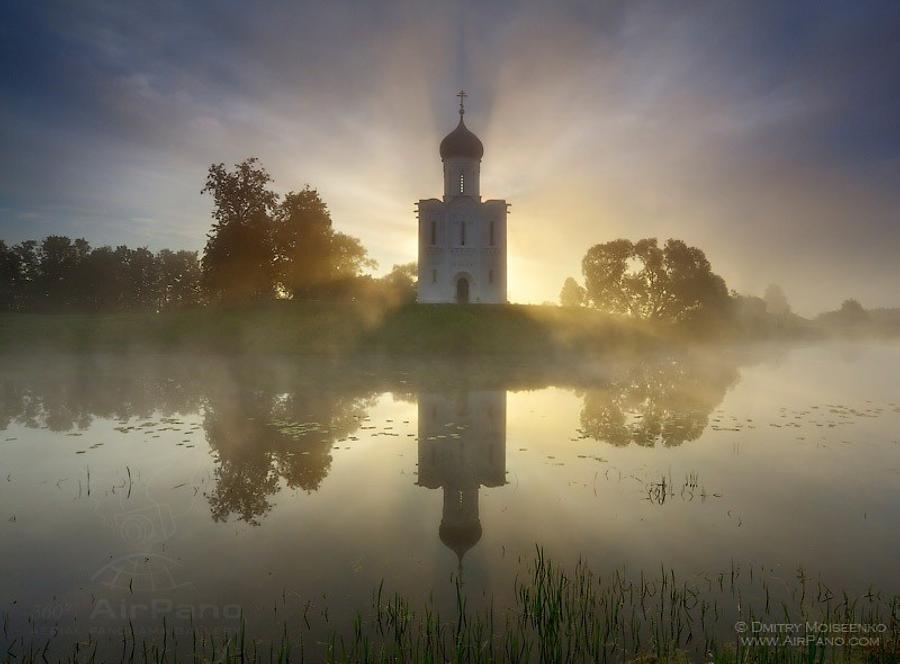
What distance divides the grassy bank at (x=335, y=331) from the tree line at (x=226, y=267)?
20.7 feet

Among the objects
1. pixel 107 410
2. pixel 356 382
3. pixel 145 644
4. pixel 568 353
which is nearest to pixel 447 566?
pixel 145 644

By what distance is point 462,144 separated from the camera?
52.5 m

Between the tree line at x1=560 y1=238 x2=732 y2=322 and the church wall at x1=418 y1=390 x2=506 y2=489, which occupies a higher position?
the tree line at x1=560 y1=238 x2=732 y2=322

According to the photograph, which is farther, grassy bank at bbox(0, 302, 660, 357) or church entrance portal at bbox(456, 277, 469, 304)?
church entrance portal at bbox(456, 277, 469, 304)

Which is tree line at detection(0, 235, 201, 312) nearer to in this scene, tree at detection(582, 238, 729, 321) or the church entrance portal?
the church entrance portal

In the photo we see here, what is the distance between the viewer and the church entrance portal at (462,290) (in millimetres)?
53156

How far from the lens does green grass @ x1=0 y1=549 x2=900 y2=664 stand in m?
5.43

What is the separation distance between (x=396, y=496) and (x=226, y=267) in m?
45.4

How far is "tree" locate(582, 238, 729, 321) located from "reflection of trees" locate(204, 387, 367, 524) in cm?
5977

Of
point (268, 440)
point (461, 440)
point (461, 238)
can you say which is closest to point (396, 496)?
point (461, 440)

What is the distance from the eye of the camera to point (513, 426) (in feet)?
54.0

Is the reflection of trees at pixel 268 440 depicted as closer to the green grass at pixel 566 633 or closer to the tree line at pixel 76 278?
the green grass at pixel 566 633

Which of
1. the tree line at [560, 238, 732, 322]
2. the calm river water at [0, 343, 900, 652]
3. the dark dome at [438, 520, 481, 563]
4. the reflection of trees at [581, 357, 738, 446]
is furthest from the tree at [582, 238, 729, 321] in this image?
the dark dome at [438, 520, 481, 563]

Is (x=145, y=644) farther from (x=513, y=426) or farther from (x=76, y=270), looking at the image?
(x=76, y=270)
